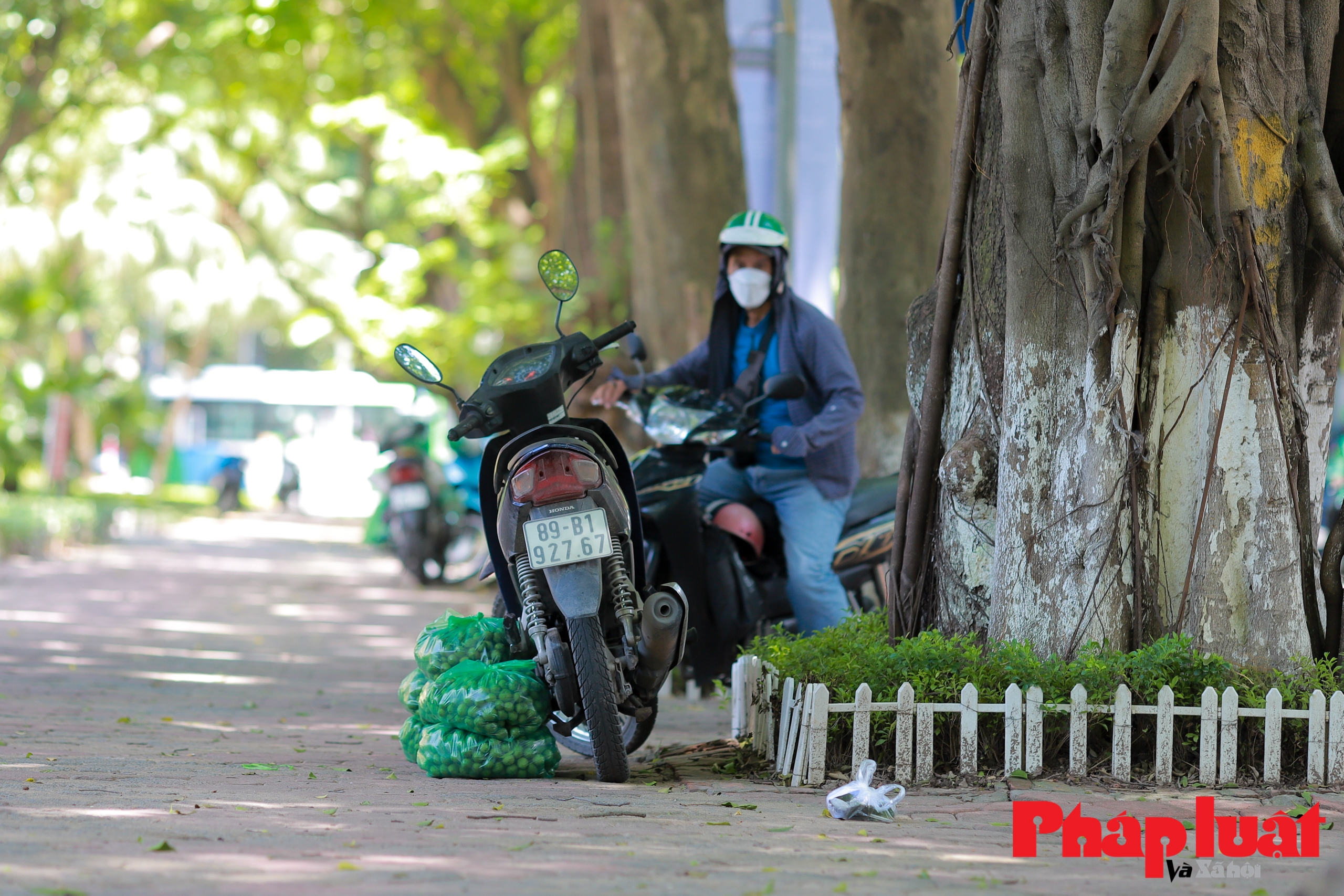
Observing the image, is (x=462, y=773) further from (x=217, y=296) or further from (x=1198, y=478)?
(x=217, y=296)

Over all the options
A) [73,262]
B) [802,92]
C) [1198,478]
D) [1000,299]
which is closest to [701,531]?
[1000,299]

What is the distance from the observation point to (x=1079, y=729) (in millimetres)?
4645

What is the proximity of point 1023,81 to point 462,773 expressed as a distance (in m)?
3.03

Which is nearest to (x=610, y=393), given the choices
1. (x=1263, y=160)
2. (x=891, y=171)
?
(x=1263, y=160)

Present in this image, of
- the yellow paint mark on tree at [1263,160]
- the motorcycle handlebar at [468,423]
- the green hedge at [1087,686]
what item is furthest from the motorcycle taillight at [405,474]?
the yellow paint mark on tree at [1263,160]

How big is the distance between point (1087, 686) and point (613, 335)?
201 centimetres

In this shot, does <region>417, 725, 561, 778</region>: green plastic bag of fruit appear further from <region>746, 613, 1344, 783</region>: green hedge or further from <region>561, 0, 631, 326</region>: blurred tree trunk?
<region>561, 0, 631, 326</region>: blurred tree trunk

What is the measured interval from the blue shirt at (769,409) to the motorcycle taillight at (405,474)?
335 inches

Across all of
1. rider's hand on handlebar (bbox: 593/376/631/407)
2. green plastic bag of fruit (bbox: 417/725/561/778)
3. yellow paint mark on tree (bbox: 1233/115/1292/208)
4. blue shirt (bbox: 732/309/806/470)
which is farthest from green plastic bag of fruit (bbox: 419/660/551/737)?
yellow paint mark on tree (bbox: 1233/115/1292/208)

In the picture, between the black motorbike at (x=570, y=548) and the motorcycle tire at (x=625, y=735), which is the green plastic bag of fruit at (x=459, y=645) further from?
the motorcycle tire at (x=625, y=735)

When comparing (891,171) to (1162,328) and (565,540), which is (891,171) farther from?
(565,540)

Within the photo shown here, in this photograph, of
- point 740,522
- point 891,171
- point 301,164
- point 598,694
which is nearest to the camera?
point 598,694

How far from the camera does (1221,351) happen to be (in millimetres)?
4957

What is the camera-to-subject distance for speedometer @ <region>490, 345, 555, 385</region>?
5.14 m
